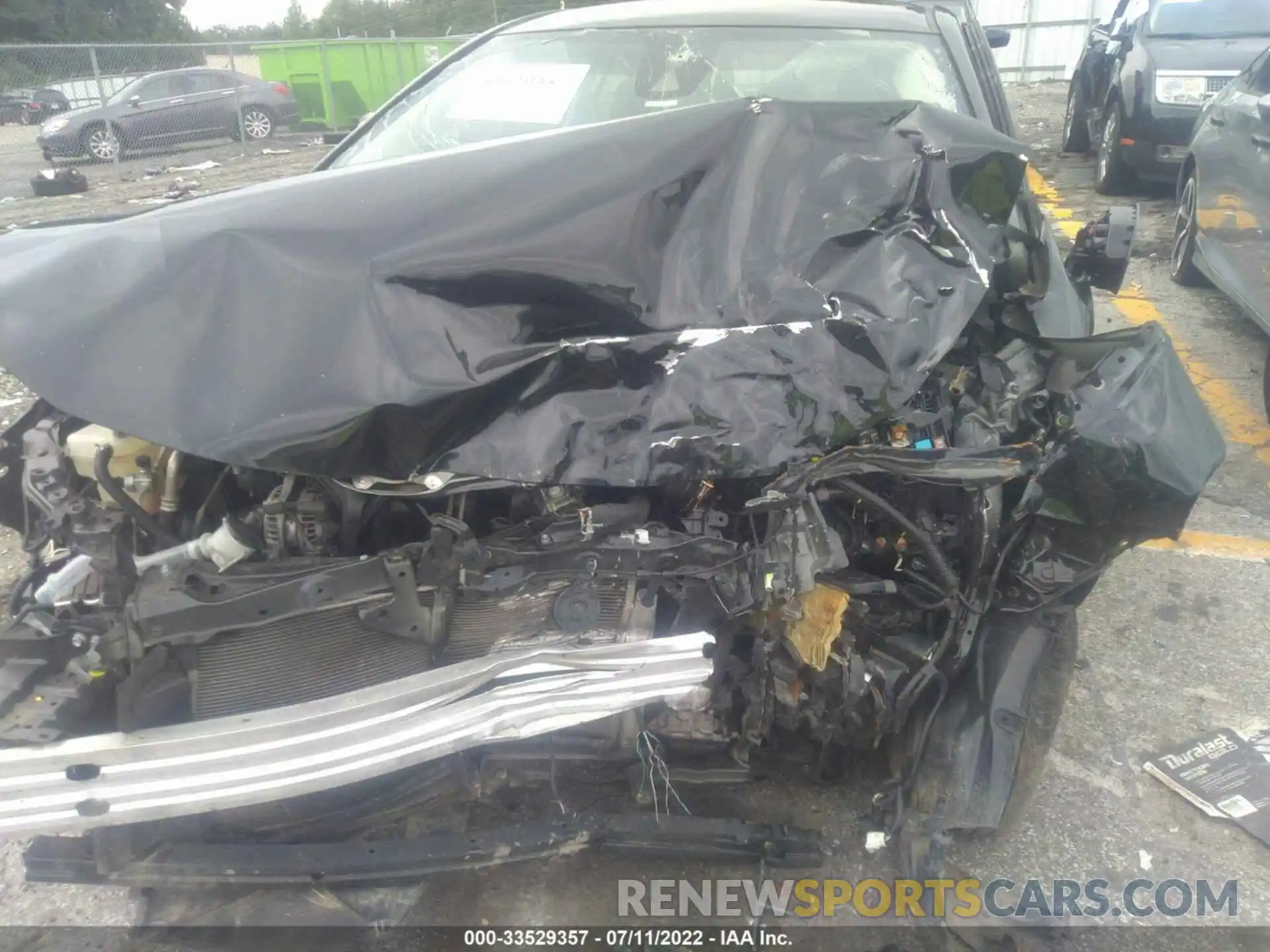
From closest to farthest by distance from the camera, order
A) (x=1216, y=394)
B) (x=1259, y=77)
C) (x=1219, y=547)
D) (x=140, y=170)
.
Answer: (x=1219, y=547) < (x=1216, y=394) < (x=1259, y=77) < (x=140, y=170)

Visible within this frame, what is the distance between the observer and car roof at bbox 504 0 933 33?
3057 millimetres

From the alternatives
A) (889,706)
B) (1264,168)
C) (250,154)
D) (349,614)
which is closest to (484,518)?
(349,614)

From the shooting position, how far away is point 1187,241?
5.39 meters

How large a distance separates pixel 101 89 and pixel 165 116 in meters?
0.91

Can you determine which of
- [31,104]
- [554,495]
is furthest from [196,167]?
[554,495]

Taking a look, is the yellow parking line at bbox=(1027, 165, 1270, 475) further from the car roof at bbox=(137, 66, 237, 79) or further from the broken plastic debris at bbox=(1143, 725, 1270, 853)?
the car roof at bbox=(137, 66, 237, 79)

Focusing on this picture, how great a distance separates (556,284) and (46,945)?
5.87 feet

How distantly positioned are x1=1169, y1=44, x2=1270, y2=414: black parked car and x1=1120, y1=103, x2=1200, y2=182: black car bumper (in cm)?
171

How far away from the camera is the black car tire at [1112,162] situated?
7176 mm

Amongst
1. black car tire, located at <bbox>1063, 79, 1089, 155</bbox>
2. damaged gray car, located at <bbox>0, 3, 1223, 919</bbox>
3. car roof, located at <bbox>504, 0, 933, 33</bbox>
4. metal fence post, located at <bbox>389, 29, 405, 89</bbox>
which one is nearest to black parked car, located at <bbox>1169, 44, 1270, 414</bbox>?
car roof, located at <bbox>504, 0, 933, 33</bbox>

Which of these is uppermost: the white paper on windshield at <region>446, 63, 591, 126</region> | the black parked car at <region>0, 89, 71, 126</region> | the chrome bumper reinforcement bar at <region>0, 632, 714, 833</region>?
the black parked car at <region>0, 89, 71, 126</region>

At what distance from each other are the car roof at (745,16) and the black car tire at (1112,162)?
490cm

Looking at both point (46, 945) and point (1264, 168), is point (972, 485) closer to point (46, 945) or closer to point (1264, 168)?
point (46, 945)

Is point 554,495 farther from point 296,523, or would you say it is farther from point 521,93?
point 521,93
